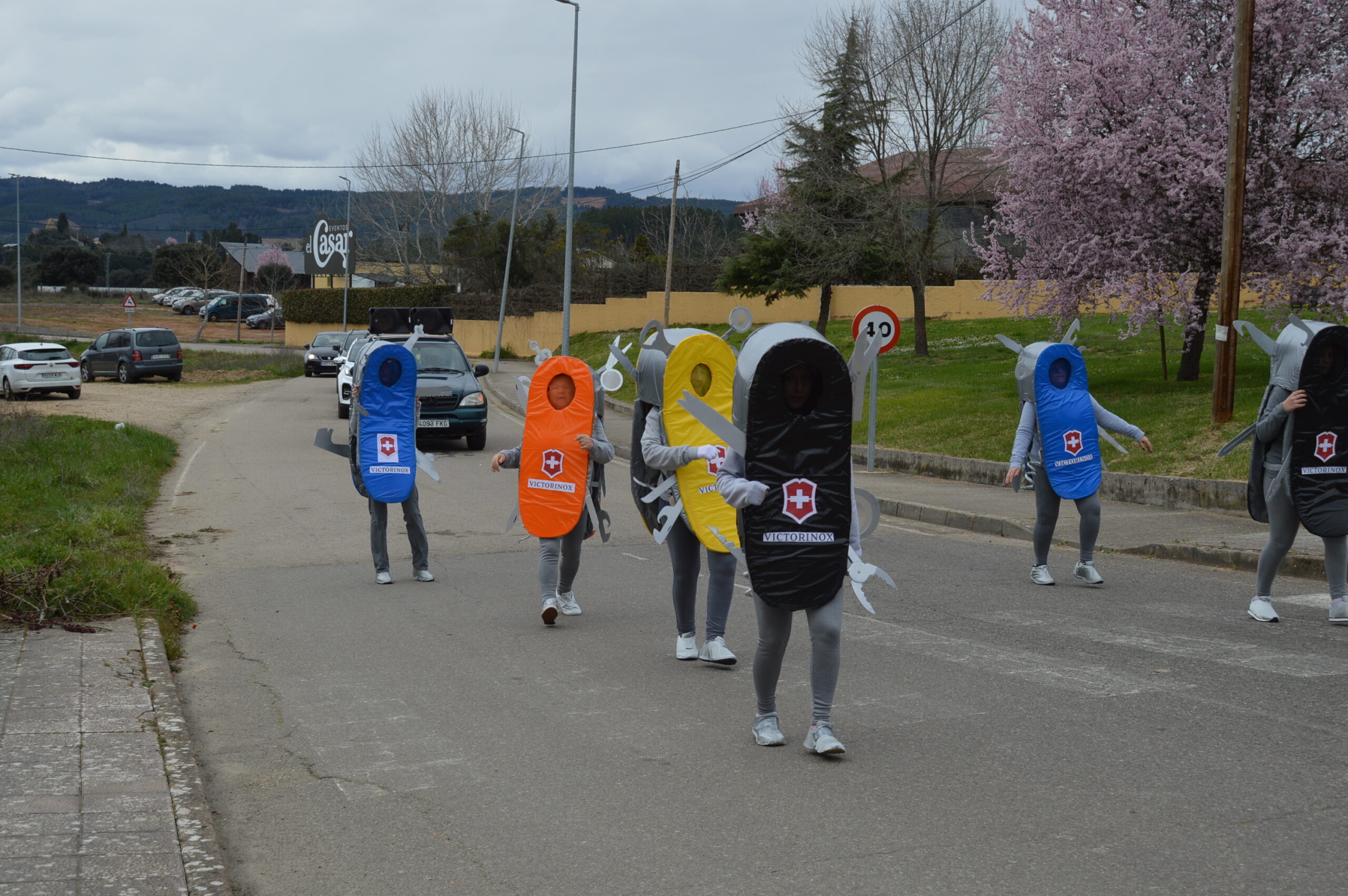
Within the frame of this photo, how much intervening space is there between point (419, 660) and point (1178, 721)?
3953mm

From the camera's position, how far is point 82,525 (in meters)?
10.5

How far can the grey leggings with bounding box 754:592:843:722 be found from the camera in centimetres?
504

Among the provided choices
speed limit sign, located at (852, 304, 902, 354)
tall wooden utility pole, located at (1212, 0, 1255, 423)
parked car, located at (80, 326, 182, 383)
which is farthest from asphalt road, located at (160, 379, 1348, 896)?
parked car, located at (80, 326, 182, 383)

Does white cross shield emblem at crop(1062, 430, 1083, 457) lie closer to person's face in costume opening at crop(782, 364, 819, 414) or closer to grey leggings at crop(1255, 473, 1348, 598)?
grey leggings at crop(1255, 473, 1348, 598)

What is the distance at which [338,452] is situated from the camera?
9.74 metres

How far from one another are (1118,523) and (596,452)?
6630 mm

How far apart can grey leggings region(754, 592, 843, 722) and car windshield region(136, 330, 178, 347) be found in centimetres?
3541

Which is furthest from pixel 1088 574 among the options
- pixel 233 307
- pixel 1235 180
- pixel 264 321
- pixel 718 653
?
pixel 233 307

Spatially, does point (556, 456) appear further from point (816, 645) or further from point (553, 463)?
point (816, 645)

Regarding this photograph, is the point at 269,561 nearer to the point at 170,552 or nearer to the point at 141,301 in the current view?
the point at 170,552

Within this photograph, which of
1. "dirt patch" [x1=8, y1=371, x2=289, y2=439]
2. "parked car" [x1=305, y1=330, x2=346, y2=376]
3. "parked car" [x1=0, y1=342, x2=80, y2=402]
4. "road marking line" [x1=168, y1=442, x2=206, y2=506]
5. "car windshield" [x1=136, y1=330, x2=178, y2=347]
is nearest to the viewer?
"road marking line" [x1=168, y1=442, x2=206, y2=506]

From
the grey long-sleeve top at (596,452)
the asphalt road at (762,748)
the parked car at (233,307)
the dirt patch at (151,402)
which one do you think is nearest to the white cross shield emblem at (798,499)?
the asphalt road at (762,748)

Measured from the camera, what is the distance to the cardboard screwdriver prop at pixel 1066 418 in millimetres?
9102

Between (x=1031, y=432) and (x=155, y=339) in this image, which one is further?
(x=155, y=339)
